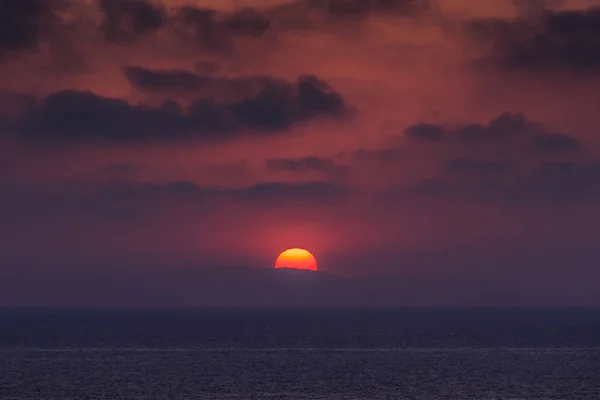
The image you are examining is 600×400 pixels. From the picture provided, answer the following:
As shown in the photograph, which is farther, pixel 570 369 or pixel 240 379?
pixel 570 369

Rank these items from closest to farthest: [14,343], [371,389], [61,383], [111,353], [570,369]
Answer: [371,389] → [61,383] → [570,369] → [111,353] → [14,343]

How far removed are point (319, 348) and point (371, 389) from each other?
65.1 meters

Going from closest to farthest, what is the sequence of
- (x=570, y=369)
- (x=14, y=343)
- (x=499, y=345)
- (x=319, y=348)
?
1. (x=570, y=369)
2. (x=319, y=348)
3. (x=499, y=345)
4. (x=14, y=343)

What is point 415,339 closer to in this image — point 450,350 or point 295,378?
point 450,350

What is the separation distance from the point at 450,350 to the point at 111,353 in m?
50.0

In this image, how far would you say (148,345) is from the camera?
15662 centimetres

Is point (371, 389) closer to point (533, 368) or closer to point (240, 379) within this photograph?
point (240, 379)

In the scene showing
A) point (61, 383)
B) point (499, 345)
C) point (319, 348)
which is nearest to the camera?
point (61, 383)

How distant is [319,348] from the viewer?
14325 cm

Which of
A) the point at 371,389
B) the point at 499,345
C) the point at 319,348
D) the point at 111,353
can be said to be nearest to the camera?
the point at 371,389

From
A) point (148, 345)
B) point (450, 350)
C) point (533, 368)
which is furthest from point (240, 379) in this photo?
point (148, 345)

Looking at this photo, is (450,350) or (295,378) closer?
(295,378)

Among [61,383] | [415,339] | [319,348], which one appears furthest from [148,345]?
[61,383]

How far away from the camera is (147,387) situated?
267ft
